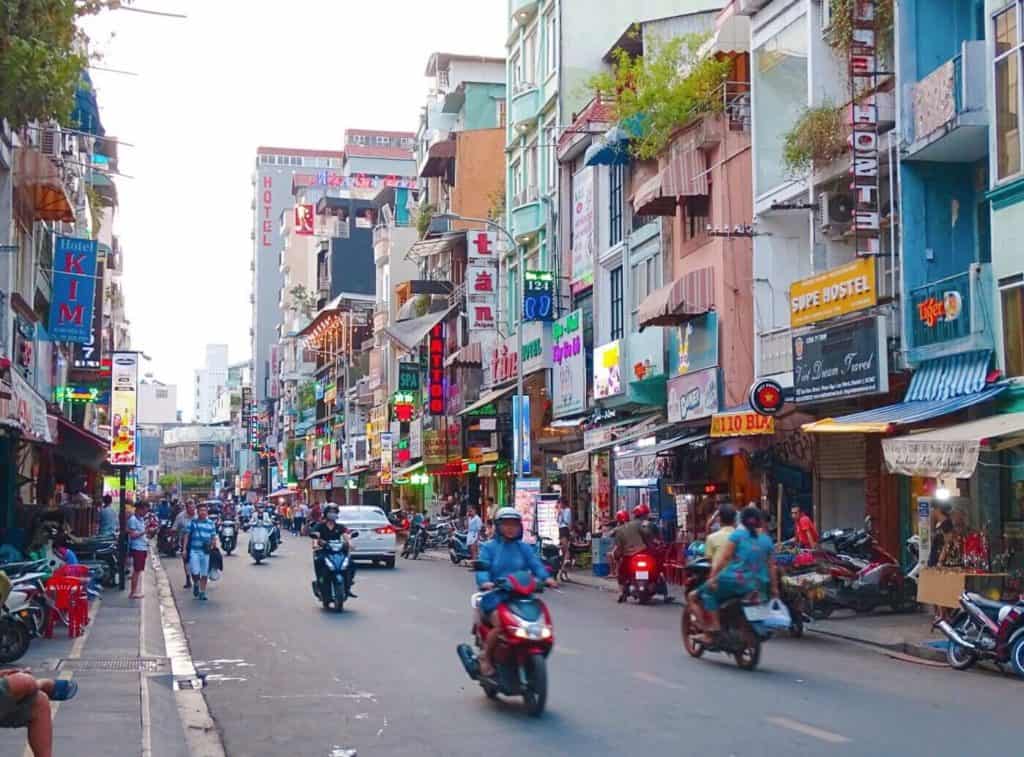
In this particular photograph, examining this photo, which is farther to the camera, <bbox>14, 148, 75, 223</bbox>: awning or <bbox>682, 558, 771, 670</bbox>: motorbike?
<bbox>14, 148, 75, 223</bbox>: awning

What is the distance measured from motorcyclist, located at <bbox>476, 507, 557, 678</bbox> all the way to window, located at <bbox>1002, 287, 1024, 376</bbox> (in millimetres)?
9626

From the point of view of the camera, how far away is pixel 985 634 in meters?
14.5

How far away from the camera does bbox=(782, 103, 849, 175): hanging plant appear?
23703 mm

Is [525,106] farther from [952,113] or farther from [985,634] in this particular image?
[985,634]

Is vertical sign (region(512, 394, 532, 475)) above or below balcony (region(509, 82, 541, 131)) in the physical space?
below

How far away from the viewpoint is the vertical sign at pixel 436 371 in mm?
59156

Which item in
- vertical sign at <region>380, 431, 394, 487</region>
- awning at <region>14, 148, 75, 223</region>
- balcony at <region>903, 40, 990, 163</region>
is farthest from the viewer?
vertical sign at <region>380, 431, 394, 487</region>

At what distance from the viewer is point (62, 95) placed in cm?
1466

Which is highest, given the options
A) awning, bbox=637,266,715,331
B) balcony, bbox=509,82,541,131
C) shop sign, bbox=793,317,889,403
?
balcony, bbox=509,82,541,131

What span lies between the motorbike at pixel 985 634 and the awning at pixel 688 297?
603 inches

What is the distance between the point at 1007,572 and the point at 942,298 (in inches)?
176

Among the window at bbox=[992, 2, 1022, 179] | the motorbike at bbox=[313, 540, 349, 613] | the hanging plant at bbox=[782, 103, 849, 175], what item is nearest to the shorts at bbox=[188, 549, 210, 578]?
the motorbike at bbox=[313, 540, 349, 613]

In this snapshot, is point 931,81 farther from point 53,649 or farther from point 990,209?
point 53,649

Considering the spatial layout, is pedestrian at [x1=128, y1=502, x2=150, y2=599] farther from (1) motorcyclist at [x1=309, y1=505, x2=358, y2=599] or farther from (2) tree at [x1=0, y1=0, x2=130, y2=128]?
(2) tree at [x1=0, y1=0, x2=130, y2=128]
